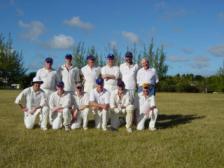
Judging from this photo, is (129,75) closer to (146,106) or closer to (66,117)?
(146,106)

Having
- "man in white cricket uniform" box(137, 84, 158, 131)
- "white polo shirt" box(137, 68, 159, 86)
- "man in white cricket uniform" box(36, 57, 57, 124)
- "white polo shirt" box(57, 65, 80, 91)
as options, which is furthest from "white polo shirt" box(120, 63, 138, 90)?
"man in white cricket uniform" box(36, 57, 57, 124)

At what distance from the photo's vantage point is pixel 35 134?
34.3 ft

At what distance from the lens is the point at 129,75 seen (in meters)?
12.2

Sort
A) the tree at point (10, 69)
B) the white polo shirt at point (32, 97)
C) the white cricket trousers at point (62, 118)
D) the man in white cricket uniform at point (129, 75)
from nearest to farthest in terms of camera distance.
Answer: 1. the white cricket trousers at point (62, 118)
2. the white polo shirt at point (32, 97)
3. the man in white cricket uniform at point (129, 75)
4. the tree at point (10, 69)

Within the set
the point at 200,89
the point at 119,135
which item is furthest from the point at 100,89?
the point at 200,89

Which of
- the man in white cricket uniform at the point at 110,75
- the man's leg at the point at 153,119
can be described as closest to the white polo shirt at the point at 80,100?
the man in white cricket uniform at the point at 110,75

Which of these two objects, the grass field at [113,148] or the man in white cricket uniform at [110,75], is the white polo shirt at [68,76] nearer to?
the man in white cricket uniform at [110,75]

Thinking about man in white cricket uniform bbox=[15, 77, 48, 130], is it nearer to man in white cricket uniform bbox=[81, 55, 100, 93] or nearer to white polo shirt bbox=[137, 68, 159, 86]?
man in white cricket uniform bbox=[81, 55, 100, 93]

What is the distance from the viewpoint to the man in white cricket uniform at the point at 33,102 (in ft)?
38.6

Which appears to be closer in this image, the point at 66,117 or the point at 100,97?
the point at 66,117

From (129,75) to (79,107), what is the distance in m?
1.80

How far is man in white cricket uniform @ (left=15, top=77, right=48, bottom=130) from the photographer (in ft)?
38.6

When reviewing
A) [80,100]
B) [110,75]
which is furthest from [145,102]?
[80,100]

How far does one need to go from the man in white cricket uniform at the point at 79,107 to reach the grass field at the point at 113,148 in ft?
2.20
